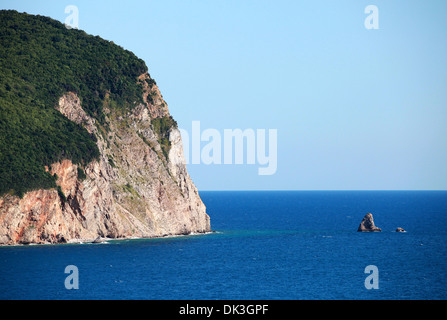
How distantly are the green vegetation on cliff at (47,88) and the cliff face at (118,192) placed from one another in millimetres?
1998

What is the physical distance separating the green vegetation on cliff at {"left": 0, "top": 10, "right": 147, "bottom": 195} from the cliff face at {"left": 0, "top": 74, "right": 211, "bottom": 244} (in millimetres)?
1998

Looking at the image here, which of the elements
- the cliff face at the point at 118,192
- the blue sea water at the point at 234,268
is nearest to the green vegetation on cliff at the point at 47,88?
the cliff face at the point at 118,192

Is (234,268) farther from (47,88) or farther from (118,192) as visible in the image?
(47,88)

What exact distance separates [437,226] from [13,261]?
354 ft

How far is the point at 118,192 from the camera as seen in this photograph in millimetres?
127375

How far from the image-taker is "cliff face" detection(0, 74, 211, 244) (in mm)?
112000

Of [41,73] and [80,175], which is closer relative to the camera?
[80,175]

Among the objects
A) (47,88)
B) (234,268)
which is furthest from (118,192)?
(234,268)

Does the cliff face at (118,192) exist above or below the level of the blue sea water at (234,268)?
above

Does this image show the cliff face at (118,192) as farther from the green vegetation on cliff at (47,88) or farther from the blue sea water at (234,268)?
the blue sea water at (234,268)

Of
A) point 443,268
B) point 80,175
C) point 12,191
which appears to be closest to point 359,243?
point 443,268

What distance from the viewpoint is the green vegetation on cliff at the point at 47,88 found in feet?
387

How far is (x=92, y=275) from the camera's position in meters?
88.1
